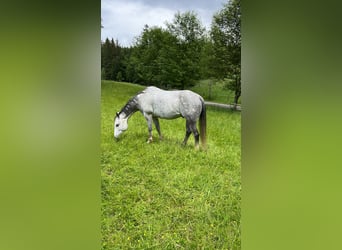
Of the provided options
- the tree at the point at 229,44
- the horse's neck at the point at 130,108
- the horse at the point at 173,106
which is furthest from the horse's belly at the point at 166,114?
the tree at the point at 229,44

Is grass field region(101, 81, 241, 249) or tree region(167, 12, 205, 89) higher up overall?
tree region(167, 12, 205, 89)

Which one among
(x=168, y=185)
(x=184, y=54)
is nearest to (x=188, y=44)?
(x=184, y=54)

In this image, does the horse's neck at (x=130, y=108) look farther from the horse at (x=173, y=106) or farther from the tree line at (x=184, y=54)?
the tree line at (x=184, y=54)

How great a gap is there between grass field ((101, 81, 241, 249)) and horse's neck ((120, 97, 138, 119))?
0.10ft

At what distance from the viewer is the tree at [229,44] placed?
6.20ft

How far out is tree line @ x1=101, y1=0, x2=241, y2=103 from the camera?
190 cm

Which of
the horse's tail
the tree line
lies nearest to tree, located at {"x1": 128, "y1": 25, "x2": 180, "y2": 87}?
the tree line

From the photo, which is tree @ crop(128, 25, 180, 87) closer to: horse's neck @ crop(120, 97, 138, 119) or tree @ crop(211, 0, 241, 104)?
horse's neck @ crop(120, 97, 138, 119)

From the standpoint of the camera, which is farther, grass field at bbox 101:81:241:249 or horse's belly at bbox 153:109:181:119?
horse's belly at bbox 153:109:181:119
